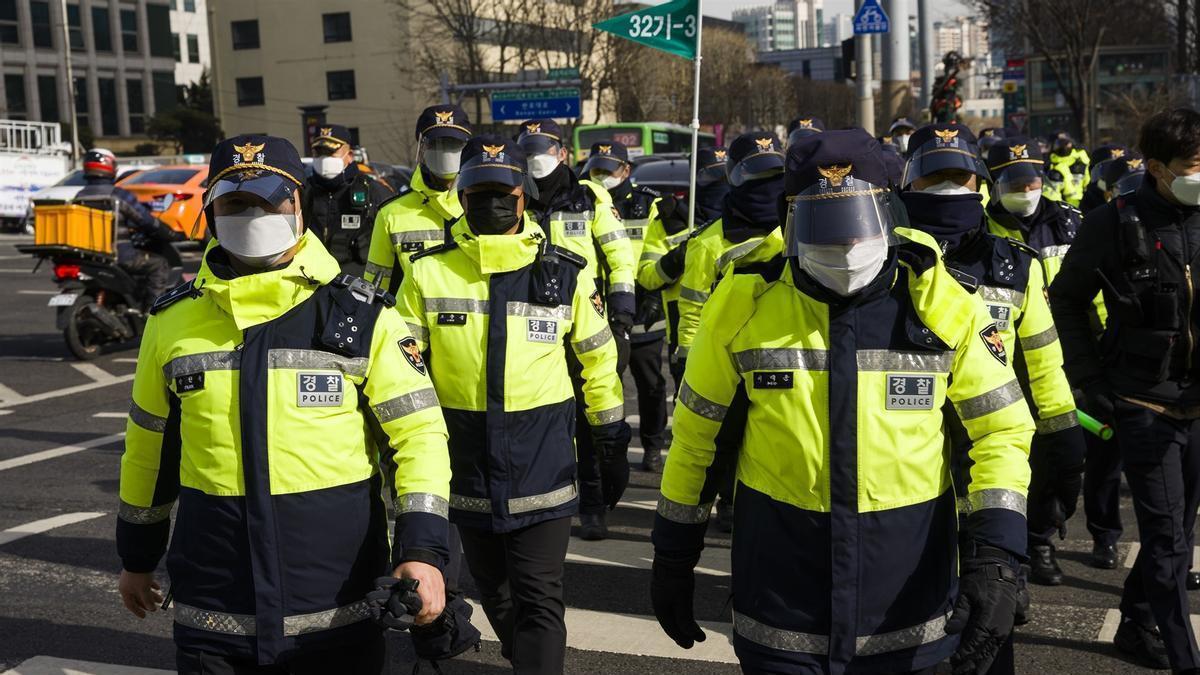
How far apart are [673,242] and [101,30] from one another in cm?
6523

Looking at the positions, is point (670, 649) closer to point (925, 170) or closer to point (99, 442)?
point (925, 170)

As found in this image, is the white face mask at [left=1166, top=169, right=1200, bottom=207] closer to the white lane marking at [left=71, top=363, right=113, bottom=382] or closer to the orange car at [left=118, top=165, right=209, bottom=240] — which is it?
the white lane marking at [left=71, top=363, right=113, bottom=382]

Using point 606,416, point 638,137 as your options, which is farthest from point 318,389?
point 638,137

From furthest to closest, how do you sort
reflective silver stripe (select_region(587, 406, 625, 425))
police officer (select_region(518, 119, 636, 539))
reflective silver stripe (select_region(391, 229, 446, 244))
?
police officer (select_region(518, 119, 636, 539)) → reflective silver stripe (select_region(391, 229, 446, 244)) → reflective silver stripe (select_region(587, 406, 625, 425))

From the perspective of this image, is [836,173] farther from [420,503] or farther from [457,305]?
[457,305]

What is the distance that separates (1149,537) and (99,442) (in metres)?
7.81

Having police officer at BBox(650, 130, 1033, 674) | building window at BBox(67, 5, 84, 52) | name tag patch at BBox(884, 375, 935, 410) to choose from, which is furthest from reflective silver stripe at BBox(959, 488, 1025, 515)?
building window at BBox(67, 5, 84, 52)

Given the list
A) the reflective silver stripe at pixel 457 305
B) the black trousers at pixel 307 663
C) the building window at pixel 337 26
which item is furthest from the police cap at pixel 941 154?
the building window at pixel 337 26

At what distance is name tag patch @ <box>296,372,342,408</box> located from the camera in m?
3.46

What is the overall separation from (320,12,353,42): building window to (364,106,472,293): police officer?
2561 inches

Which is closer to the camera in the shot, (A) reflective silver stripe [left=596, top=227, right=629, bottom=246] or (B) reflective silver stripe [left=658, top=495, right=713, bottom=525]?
(B) reflective silver stripe [left=658, top=495, right=713, bottom=525]

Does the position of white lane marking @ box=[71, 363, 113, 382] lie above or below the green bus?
below

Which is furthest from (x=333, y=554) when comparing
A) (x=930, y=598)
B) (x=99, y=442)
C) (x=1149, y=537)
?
(x=99, y=442)

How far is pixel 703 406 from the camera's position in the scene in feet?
11.5
